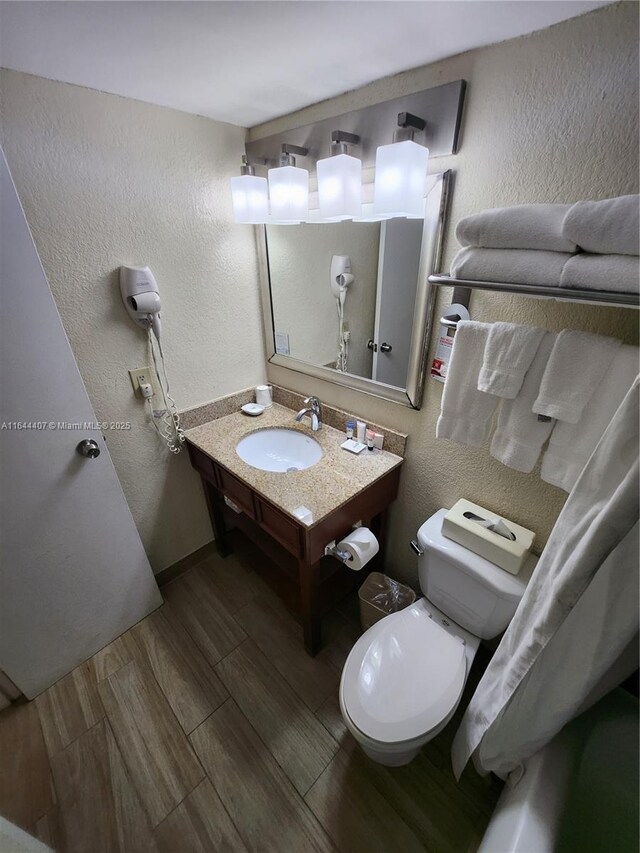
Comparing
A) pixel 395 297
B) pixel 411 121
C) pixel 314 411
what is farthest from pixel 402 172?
pixel 314 411

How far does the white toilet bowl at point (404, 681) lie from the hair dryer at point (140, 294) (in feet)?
4.58

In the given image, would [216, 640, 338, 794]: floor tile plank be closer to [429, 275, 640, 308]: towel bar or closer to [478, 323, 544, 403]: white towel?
[478, 323, 544, 403]: white towel

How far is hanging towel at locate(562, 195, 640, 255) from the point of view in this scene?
56 cm

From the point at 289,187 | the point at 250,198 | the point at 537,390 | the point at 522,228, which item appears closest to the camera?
the point at 522,228

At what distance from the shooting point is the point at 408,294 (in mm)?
1126

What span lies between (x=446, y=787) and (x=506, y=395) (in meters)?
1.27

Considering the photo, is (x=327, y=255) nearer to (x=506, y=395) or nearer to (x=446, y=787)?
(x=506, y=395)

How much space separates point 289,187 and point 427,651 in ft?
5.36

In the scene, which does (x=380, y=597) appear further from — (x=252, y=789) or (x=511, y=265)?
(x=511, y=265)

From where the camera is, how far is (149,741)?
3.85 feet

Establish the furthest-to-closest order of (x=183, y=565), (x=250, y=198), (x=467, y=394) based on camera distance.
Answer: (x=183, y=565) → (x=250, y=198) → (x=467, y=394)

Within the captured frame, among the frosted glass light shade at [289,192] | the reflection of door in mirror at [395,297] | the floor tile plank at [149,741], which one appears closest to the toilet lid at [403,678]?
the floor tile plank at [149,741]

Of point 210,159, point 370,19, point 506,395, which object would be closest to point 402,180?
point 370,19

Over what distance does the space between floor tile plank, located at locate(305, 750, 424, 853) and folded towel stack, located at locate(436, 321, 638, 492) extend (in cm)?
114
